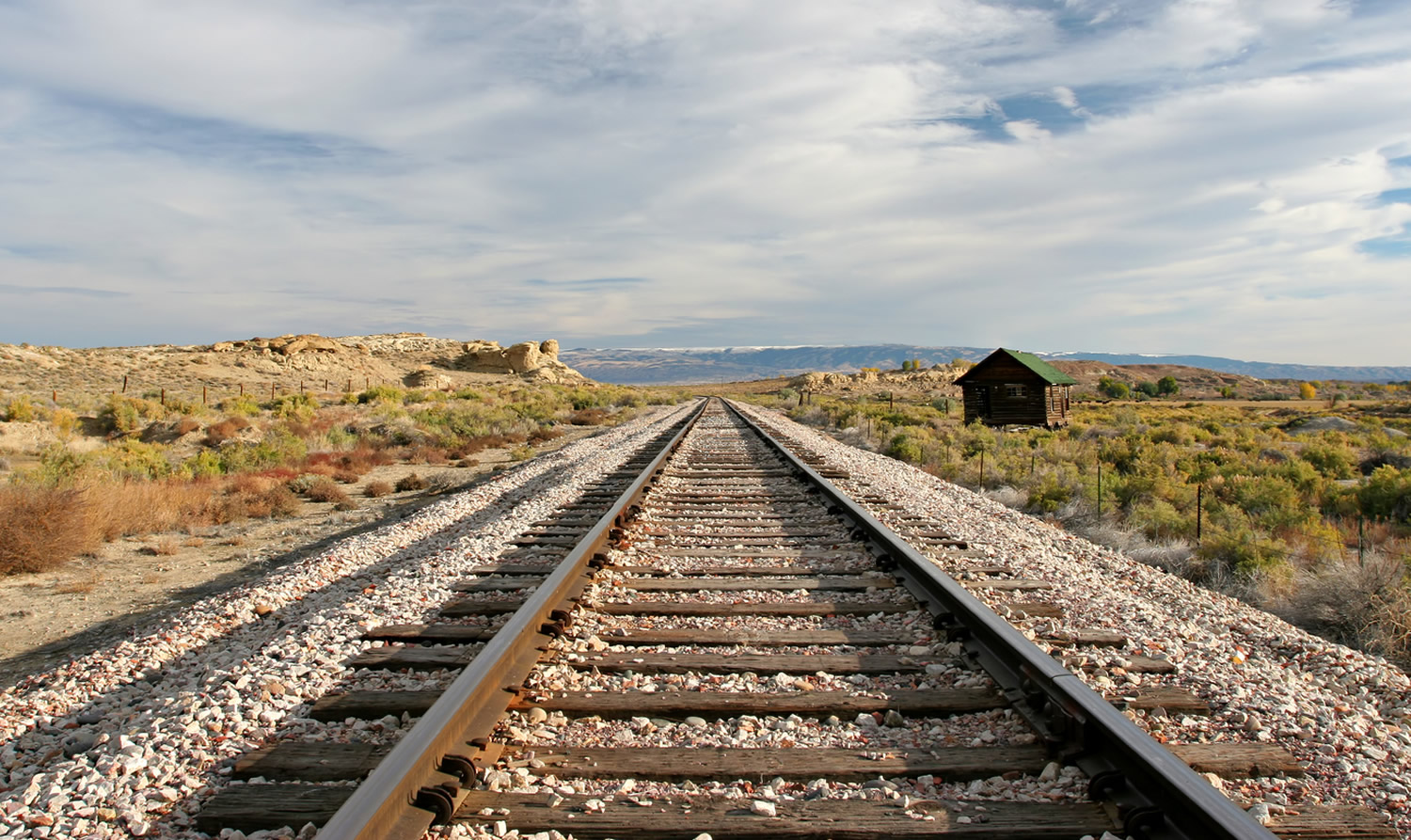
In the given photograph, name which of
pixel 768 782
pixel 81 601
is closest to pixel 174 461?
pixel 81 601

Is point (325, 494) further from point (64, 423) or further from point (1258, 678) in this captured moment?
point (64, 423)

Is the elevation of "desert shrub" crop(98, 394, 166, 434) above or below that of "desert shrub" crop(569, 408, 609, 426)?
above

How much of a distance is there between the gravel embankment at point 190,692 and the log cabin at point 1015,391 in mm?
27151

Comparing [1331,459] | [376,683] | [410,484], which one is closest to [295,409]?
[410,484]

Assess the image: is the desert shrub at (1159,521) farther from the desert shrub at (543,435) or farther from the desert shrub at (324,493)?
the desert shrub at (543,435)

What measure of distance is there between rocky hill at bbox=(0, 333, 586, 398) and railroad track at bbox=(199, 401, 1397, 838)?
3772 cm

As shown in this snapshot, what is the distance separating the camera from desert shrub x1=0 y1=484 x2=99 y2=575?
7.66m

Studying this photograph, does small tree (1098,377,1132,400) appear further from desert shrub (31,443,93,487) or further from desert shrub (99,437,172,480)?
desert shrub (31,443,93,487)

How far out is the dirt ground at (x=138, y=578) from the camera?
226 inches

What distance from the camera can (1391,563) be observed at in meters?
5.89

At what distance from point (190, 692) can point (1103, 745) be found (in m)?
3.77

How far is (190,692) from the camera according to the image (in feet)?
11.7

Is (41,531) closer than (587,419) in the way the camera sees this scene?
Yes

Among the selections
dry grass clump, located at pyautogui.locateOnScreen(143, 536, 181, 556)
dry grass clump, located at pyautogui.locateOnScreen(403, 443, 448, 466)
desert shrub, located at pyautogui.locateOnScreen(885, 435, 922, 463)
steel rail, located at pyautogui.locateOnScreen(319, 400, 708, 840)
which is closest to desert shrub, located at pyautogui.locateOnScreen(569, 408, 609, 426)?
dry grass clump, located at pyautogui.locateOnScreen(403, 443, 448, 466)
